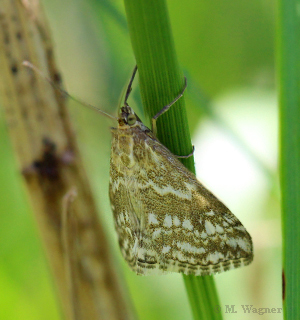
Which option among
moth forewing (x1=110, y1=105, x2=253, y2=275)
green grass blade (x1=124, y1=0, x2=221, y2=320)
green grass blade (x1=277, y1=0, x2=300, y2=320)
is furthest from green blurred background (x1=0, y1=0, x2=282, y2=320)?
green grass blade (x1=277, y1=0, x2=300, y2=320)

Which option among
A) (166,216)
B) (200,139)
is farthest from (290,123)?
(200,139)

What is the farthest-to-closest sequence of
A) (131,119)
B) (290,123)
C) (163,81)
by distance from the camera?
(131,119) < (163,81) < (290,123)

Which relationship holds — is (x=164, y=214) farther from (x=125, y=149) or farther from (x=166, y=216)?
(x=125, y=149)

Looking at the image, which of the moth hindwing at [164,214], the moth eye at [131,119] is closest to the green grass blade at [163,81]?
the moth hindwing at [164,214]

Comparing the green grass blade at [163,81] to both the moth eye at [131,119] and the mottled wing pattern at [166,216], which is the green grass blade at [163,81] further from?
the moth eye at [131,119]

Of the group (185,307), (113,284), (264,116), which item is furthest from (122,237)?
(264,116)

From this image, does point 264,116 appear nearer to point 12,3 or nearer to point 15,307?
point 12,3
